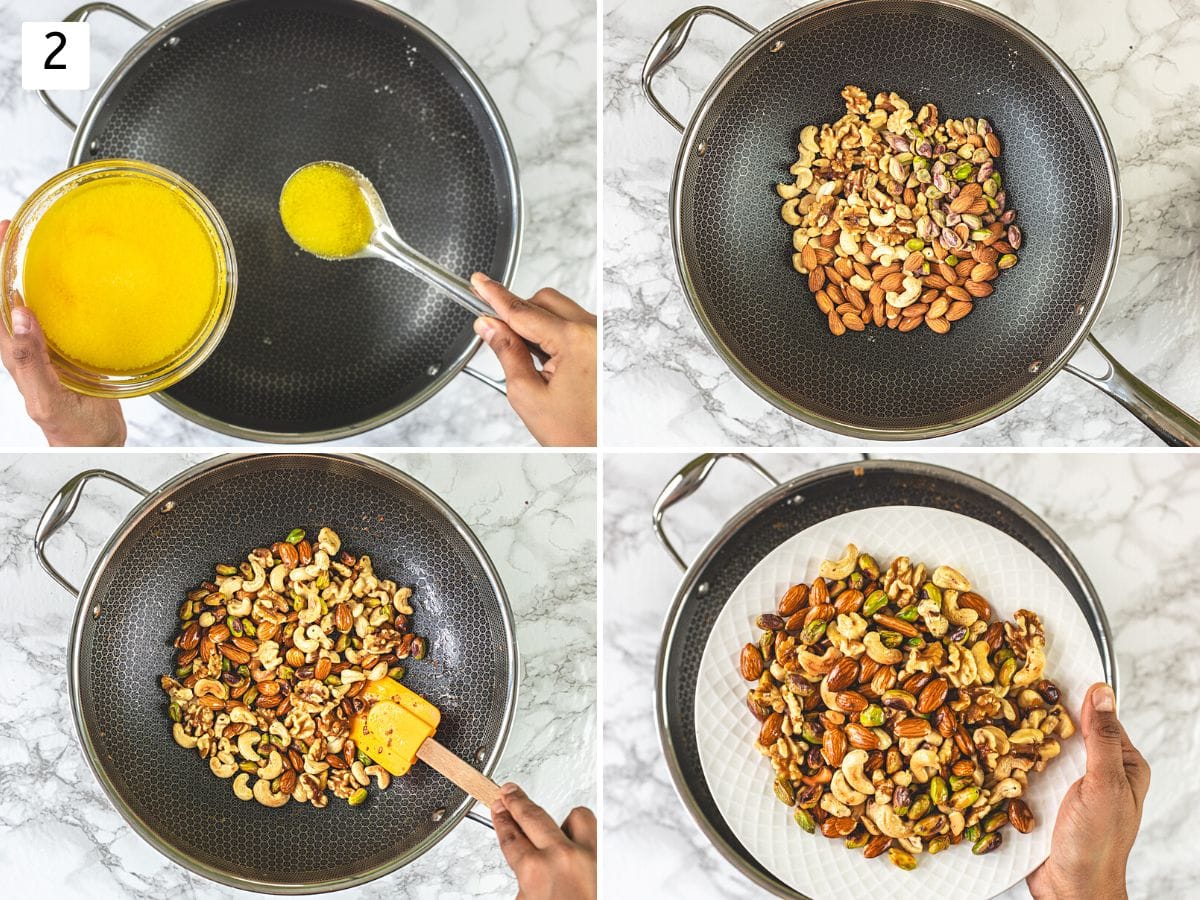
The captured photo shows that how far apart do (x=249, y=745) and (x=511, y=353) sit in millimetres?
368

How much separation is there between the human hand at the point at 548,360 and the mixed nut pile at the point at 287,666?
185 mm

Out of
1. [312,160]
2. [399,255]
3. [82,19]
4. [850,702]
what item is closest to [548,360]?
[399,255]

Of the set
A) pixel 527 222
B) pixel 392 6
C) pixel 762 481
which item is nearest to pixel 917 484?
pixel 762 481

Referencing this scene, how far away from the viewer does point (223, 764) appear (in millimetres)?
694

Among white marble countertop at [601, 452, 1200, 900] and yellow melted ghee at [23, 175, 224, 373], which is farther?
white marble countertop at [601, 452, 1200, 900]

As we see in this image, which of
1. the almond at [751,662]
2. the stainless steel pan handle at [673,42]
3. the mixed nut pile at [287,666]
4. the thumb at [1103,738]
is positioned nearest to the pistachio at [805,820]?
the almond at [751,662]

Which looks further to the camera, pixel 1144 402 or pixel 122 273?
pixel 1144 402

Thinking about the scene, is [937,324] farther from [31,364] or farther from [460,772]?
[31,364]

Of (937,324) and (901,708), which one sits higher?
(937,324)

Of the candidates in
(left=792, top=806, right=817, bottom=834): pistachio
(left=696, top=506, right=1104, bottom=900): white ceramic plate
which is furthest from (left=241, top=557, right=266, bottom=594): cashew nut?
(left=792, top=806, right=817, bottom=834): pistachio

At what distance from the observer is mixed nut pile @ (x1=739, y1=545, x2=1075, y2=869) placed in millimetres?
678

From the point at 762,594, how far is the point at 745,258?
27 centimetres

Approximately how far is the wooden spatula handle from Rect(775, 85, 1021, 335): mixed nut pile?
45 centimetres

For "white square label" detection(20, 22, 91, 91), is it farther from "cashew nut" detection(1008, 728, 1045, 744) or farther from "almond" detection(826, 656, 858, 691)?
"cashew nut" detection(1008, 728, 1045, 744)
